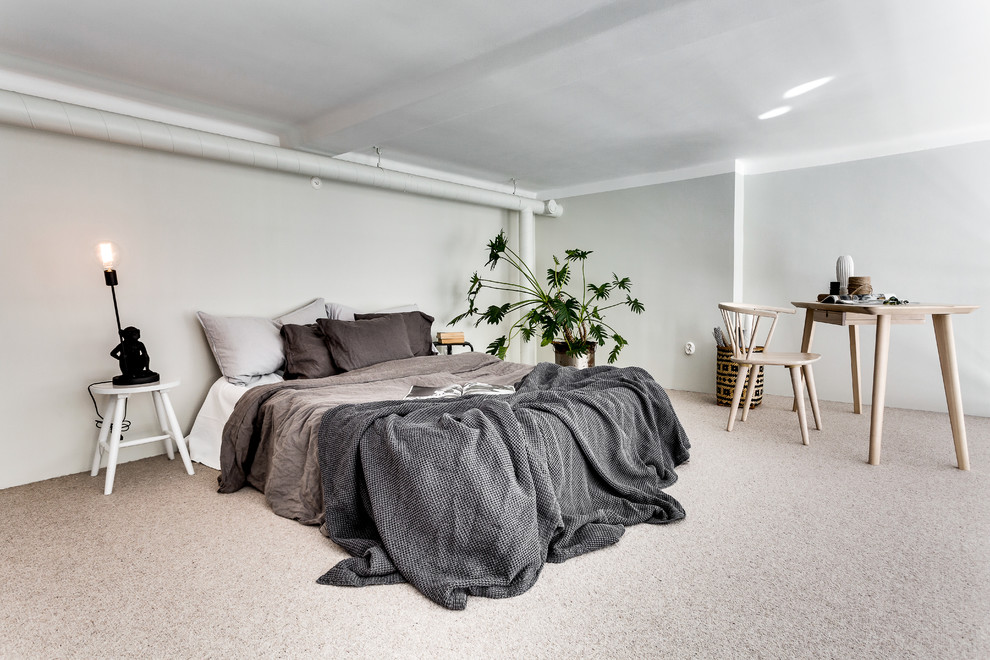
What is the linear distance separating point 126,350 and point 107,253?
57 cm

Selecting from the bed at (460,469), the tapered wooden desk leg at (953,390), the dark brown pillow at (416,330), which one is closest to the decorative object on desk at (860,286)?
the tapered wooden desk leg at (953,390)

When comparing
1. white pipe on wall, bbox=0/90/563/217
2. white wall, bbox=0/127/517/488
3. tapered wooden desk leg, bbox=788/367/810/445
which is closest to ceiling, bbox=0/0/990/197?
white pipe on wall, bbox=0/90/563/217

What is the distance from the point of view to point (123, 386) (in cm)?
315

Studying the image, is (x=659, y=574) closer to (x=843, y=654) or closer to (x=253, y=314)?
(x=843, y=654)

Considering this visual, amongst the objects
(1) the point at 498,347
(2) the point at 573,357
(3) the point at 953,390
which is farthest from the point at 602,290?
(3) the point at 953,390

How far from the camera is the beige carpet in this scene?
1.70 m

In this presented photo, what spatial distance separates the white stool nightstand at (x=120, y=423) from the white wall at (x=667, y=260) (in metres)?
4.28

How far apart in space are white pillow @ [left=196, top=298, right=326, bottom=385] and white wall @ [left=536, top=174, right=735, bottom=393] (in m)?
3.64

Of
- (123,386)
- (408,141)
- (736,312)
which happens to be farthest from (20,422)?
(736,312)

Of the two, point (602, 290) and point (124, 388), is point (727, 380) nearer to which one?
point (602, 290)

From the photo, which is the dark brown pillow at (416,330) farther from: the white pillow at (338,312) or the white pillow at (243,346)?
the white pillow at (243,346)

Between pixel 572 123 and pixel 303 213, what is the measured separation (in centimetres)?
223

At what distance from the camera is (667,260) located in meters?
5.80

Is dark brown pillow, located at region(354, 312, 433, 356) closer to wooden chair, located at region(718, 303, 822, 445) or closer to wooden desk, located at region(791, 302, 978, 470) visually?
wooden chair, located at region(718, 303, 822, 445)
